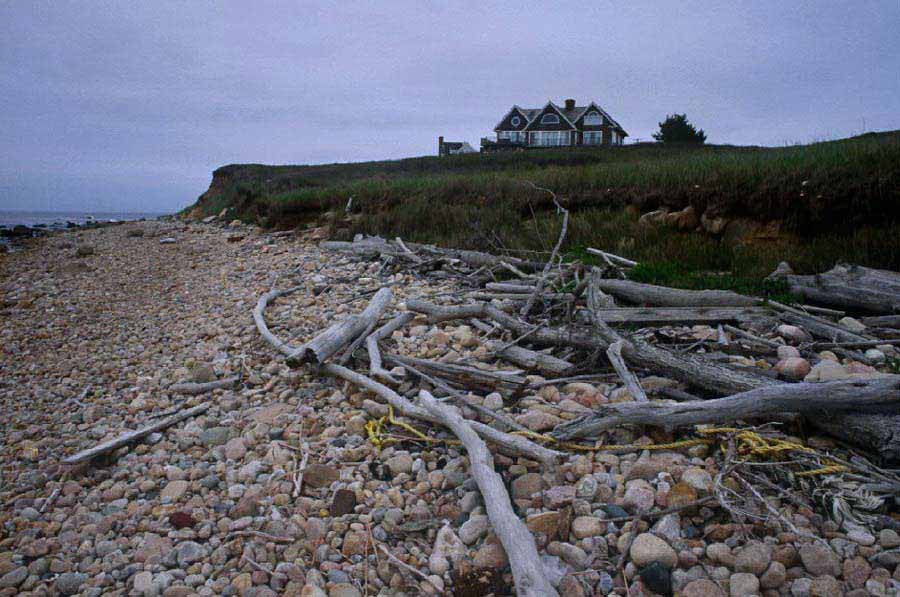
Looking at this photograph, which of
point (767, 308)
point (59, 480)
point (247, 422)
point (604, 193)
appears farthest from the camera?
point (604, 193)

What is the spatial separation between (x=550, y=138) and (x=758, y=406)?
5093 cm

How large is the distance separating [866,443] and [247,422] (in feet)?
14.5

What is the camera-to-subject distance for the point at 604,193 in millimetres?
11766

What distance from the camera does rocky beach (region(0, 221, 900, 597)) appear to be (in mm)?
2633

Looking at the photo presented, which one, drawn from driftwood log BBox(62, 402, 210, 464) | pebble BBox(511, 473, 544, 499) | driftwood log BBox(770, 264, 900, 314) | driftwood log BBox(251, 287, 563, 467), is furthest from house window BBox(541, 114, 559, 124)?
pebble BBox(511, 473, 544, 499)

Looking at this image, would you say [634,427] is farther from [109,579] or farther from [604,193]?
[604,193]

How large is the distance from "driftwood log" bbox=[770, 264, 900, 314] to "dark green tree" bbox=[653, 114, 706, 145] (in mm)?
45781

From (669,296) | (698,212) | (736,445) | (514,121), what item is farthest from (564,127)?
(736,445)

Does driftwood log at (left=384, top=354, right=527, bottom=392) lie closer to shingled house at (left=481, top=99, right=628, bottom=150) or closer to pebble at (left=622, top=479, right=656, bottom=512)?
pebble at (left=622, top=479, right=656, bottom=512)

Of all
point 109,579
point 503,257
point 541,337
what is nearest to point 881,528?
point 541,337

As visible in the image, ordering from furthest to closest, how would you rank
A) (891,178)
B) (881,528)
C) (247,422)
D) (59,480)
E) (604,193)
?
(604,193) < (891,178) < (247,422) < (59,480) < (881,528)

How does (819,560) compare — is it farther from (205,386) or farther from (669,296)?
(205,386)

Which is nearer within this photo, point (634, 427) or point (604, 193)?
point (634, 427)

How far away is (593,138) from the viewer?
50.8 meters
